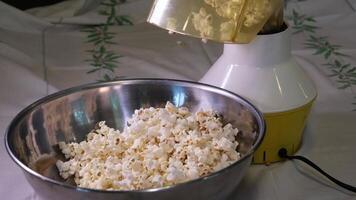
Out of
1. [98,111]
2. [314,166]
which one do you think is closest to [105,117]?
[98,111]

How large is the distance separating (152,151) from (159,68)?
0.39 metres

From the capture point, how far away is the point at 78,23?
45.2 inches

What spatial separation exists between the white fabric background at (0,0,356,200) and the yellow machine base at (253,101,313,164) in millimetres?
15

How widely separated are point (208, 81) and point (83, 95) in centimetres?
16

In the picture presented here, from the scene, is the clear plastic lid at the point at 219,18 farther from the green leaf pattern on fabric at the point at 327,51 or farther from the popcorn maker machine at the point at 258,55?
the green leaf pattern on fabric at the point at 327,51

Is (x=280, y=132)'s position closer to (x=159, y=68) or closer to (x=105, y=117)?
(x=105, y=117)

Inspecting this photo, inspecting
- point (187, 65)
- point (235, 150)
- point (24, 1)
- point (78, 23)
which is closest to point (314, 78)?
point (187, 65)

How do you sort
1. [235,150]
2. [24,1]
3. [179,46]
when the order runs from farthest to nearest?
[24,1] < [179,46] < [235,150]

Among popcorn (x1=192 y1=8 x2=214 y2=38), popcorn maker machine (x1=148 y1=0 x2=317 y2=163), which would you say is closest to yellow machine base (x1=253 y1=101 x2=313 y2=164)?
popcorn maker machine (x1=148 y1=0 x2=317 y2=163)

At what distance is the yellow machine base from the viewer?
651 millimetres

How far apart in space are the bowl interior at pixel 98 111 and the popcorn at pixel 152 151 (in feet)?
0.05

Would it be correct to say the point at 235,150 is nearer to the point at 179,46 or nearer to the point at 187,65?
the point at 187,65

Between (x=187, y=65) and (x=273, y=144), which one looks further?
(x=187, y=65)

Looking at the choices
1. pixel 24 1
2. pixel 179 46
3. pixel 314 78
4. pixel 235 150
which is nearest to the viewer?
pixel 235 150
